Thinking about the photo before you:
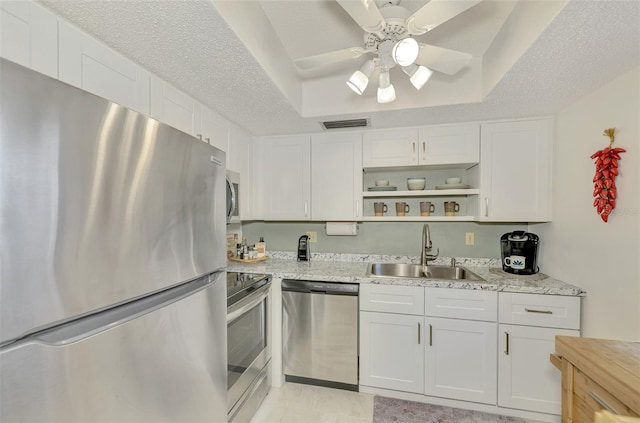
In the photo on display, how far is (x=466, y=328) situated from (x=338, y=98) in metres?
1.94

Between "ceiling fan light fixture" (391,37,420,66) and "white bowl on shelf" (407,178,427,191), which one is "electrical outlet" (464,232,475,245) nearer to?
"white bowl on shelf" (407,178,427,191)

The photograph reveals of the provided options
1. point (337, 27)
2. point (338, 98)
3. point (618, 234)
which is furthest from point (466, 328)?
point (337, 27)

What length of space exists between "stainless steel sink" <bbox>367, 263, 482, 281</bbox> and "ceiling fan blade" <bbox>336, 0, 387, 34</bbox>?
68.9 inches

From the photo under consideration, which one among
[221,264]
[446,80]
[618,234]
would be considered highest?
[446,80]

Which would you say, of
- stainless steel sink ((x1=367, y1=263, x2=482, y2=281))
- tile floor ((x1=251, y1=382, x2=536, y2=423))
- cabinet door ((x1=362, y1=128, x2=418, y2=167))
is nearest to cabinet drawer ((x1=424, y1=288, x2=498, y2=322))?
stainless steel sink ((x1=367, y1=263, x2=482, y2=281))

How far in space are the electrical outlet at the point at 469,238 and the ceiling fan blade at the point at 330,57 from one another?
191 cm

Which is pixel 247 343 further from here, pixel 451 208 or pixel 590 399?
pixel 451 208

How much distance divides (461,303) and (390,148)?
1.37 m

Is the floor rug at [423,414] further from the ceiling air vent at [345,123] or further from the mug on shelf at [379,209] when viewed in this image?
the ceiling air vent at [345,123]

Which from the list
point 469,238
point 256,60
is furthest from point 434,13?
point 469,238

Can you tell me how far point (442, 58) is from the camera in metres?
1.38

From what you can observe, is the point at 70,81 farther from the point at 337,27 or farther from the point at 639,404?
the point at 639,404

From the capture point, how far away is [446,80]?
6.38ft

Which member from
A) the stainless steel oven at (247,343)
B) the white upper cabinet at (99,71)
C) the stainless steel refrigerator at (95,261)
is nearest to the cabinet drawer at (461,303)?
the stainless steel oven at (247,343)
